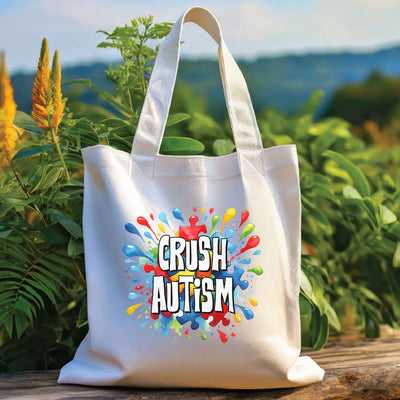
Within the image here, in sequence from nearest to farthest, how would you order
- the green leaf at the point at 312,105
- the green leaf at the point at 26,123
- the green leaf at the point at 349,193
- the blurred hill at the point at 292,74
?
the green leaf at the point at 26,123
the green leaf at the point at 349,193
the green leaf at the point at 312,105
the blurred hill at the point at 292,74

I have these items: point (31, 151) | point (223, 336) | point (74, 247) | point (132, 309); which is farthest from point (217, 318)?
point (31, 151)

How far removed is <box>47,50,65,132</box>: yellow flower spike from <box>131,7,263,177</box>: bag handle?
0.14 metres

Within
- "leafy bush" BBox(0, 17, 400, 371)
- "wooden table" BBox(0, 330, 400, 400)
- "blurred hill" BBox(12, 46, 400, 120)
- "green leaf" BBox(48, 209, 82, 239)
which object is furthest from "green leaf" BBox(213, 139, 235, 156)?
"blurred hill" BBox(12, 46, 400, 120)

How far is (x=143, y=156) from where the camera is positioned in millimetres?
829

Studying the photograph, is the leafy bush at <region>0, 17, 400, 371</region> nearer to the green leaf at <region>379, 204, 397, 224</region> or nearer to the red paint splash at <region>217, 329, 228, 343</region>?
the green leaf at <region>379, 204, 397, 224</region>

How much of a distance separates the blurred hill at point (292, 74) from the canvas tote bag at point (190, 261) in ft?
6.78

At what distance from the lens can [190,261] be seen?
0.79m

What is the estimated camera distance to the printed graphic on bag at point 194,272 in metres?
0.77

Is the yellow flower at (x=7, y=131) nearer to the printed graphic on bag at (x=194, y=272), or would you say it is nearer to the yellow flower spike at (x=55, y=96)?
the yellow flower spike at (x=55, y=96)

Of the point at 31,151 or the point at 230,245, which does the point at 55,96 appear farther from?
the point at 230,245

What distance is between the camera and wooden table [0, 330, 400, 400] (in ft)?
2.47

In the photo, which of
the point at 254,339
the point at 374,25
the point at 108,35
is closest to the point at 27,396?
the point at 254,339

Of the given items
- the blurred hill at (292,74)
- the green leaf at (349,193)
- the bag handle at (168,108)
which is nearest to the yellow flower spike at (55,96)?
the bag handle at (168,108)

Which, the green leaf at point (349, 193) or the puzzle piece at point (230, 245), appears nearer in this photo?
the puzzle piece at point (230, 245)
